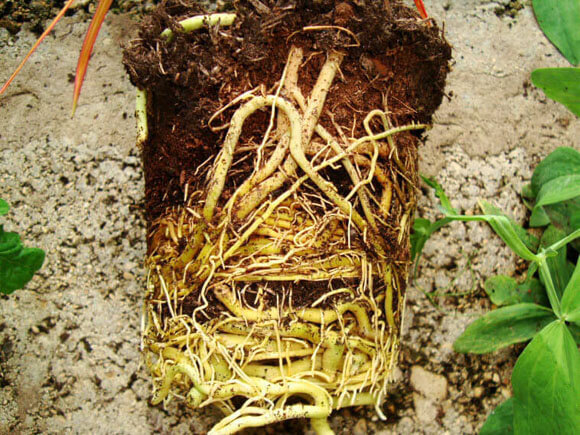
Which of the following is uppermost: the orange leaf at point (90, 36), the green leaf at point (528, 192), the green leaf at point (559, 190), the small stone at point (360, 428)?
the orange leaf at point (90, 36)

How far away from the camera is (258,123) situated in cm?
75

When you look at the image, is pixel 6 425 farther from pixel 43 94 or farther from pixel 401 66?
pixel 401 66

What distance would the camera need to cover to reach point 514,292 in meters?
1.00

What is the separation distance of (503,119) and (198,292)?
27.1 inches

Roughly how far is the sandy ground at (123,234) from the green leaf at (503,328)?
6cm

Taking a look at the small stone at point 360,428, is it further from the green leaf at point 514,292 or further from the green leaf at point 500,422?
the green leaf at point 514,292

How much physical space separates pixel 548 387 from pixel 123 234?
0.71 meters

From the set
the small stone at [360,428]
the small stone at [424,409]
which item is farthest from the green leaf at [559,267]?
the small stone at [360,428]

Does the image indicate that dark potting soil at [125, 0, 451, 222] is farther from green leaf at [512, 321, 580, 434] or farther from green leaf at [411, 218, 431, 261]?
green leaf at [512, 321, 580, 434]

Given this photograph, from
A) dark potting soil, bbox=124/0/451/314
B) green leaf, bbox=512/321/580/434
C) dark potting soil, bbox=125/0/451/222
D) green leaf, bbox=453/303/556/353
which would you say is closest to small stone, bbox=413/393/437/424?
green leaf, bbox=453/303/556/353

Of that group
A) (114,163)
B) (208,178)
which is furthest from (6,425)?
(208,178)

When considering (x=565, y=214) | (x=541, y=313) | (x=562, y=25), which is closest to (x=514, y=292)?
(x=541, y=313)

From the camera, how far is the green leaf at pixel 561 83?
798 millimetres

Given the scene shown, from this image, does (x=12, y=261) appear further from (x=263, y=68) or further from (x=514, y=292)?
(x=514, y=292)
